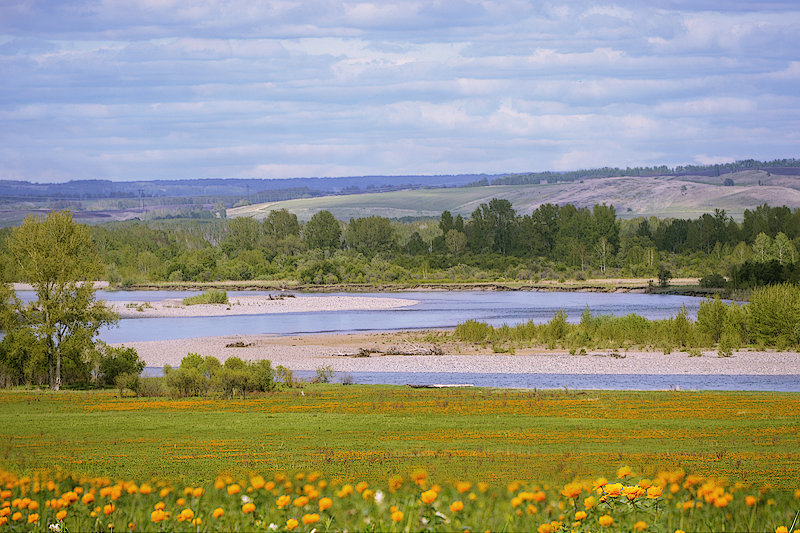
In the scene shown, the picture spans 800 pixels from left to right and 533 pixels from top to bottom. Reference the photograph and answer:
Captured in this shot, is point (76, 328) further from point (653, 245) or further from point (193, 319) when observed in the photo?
point (653, 245)

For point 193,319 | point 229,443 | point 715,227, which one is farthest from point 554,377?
point 715,227

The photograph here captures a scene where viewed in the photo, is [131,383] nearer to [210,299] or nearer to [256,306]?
[256,306]

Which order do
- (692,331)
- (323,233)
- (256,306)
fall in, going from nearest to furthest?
(692,331) < (256,306) < (323,233)

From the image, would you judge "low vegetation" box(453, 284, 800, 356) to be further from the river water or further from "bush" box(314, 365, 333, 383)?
"bush" box(314, 365, 333, 383)

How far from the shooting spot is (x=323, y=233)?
146 metres

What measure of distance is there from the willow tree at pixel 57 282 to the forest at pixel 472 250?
3438 inches

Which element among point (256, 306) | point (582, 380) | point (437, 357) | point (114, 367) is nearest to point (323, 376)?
point (114, 367)

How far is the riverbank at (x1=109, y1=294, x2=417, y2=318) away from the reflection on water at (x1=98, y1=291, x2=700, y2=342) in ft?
10.6

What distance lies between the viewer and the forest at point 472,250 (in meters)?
123

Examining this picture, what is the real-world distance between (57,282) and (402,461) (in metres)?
19.9

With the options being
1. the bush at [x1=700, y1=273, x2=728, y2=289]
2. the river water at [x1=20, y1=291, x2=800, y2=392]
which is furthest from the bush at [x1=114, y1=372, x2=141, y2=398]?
the bush at [x1=700, y1=273, x2=728, y2=289]

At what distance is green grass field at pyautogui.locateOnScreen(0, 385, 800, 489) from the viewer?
43.4ft

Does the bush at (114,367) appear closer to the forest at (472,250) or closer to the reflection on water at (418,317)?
the reflection on water at (418,317)

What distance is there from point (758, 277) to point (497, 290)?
4260 cm
